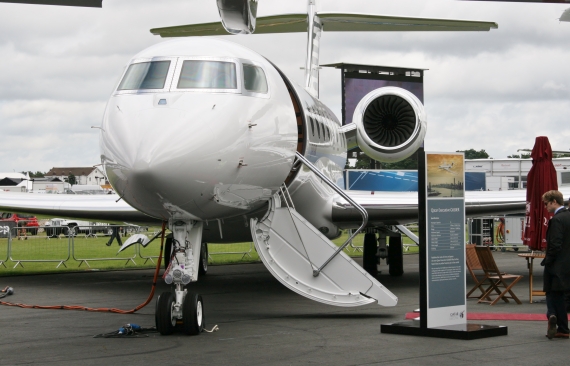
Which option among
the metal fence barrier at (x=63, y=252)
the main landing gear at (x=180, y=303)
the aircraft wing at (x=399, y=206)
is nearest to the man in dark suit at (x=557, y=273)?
the main landing gear at (x=180, y=303)

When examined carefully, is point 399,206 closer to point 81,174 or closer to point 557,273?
point 557,273

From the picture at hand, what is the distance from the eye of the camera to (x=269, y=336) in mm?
9906

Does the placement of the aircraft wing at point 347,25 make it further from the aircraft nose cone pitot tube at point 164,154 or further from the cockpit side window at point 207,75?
the aircraft nose cone pitot tube at point 164,154

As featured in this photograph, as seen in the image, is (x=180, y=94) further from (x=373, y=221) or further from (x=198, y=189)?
(x=373, y=221)

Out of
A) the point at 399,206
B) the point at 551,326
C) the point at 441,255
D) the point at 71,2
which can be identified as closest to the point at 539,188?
the point at 399,206

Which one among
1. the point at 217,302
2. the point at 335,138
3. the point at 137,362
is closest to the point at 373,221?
the point at 335,138

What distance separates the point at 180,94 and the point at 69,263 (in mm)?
15103

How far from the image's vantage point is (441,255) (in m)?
10.1

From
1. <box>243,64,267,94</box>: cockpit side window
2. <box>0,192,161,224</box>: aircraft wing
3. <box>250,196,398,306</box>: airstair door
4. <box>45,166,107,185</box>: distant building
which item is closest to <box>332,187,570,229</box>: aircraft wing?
<box>250,196,398,306</box>: airstair door

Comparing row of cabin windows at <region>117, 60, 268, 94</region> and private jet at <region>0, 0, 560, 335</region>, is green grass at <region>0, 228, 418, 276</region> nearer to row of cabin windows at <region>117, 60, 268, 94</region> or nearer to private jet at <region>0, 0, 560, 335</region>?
private jet at <region>0, 0, 560, 335</region>

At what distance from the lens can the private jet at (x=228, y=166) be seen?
9633mm

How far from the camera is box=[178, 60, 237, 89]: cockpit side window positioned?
10492 millimetres

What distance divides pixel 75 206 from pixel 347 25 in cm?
915

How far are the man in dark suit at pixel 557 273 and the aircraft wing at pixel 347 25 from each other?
472 inches
